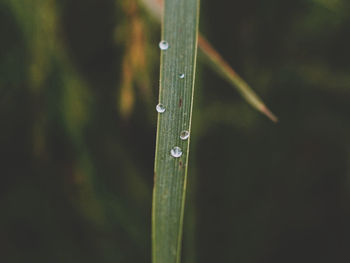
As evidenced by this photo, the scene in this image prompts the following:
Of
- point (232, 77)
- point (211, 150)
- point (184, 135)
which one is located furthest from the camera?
point (211, 150)

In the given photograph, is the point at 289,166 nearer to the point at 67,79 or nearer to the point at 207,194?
the point at 207,194

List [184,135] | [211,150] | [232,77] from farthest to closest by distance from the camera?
1. [211,150]
2. [232,77]
3. [184,135]

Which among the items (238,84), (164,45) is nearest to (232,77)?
(238,84)

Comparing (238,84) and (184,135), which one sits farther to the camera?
(238,84)

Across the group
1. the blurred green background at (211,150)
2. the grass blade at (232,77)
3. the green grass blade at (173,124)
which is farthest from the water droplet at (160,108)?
the blurred green background at (211,150)

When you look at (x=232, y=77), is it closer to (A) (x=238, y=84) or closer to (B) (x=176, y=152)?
(A) (x=238, y=84)

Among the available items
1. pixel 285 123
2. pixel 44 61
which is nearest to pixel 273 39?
pixel 285 123

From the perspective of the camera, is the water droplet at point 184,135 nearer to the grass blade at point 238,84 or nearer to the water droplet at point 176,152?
the water droplet at point 176,152
